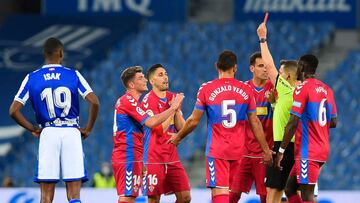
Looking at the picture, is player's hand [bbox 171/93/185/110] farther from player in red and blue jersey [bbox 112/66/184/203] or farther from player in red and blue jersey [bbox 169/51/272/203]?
player in red and blue jersey [bbox 112/66/184/203]

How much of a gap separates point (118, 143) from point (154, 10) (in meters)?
16.0

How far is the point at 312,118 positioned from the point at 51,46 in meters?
2.97

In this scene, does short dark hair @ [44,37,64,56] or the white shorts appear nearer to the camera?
short dark hair @ [44,37,64,56]

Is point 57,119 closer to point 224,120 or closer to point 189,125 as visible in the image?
point 189,125

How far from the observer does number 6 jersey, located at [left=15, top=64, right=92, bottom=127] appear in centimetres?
1191

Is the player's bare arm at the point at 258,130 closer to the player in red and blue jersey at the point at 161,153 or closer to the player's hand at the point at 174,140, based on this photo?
the player's hand at the point at 174,140

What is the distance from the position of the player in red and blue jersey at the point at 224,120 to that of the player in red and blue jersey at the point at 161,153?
101 cm

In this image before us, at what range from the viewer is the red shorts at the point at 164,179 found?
1306cm

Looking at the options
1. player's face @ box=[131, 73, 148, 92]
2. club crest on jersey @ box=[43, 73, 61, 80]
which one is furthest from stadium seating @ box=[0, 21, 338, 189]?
club crest on jersey @ box=[43, 73, 61, 80]

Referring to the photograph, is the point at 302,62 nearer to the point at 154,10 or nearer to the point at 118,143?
the point at 118,143

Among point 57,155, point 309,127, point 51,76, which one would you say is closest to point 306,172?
point 309,127

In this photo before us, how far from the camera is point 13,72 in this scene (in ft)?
89.5

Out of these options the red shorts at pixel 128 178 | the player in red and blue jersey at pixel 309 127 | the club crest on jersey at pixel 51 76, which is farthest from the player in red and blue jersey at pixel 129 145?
the player in red and blue jersey at pixel 309 127

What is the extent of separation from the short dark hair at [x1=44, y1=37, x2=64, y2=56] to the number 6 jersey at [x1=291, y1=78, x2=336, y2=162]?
2.66 metres
